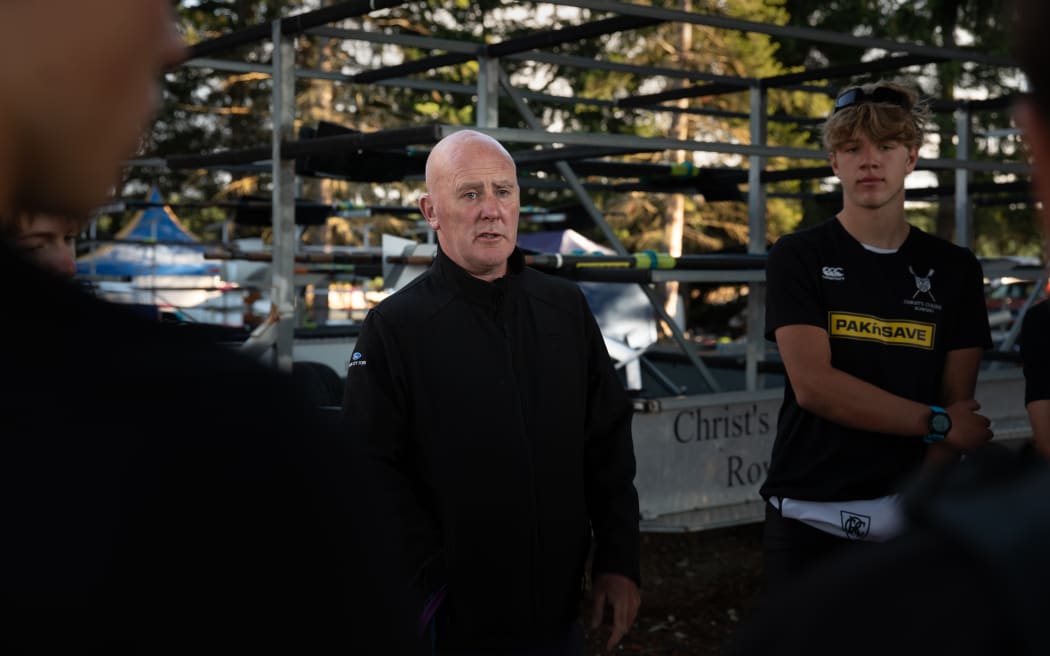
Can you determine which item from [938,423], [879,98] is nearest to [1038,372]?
[938,423]

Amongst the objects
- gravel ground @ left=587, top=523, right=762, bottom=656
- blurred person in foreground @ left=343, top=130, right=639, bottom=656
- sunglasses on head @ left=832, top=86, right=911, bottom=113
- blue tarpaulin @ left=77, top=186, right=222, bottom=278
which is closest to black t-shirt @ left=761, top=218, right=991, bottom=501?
sunglasses on head @ left=832, top=86, right=911, bottom=113

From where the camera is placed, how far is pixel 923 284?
10.9 ft

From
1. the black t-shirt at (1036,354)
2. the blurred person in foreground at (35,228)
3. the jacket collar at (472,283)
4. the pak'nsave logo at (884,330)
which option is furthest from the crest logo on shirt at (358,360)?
the blurred person in foreground at (35,228)

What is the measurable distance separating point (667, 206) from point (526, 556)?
2155cm

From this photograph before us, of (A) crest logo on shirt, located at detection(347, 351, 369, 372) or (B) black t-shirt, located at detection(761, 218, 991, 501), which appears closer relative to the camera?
(A) crest logo on shirt, located at detection(347, 351, 369, 372)

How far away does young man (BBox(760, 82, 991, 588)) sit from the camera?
126 inches

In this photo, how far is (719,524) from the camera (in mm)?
5902

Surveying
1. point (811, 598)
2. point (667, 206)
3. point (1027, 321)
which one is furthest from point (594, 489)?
point (667, 206)

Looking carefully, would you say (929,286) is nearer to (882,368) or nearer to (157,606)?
(882,368)

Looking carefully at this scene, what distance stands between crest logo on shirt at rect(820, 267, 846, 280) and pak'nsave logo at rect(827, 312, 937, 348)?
0.34 ft

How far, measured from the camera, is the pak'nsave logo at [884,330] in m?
3.29

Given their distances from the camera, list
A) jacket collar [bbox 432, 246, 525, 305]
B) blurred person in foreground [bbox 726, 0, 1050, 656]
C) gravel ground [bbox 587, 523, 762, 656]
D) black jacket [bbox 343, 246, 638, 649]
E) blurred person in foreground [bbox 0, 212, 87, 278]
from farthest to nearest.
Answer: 1. gravel ground [bbox 587, 523, 762, 656]
2. jacket collar [bbox 432, 246, 525, 305]
3. black jacket [bbox 343, 246, 638, 649]
4. blurred person in foreground [bbox 0, 212, 87, 278]
5. blurred person in foreground [bbox 726, 0, 1050, 656]

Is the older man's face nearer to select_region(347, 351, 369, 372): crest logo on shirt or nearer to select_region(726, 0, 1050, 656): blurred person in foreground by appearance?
select_region(347, 351, 369, 372): crest logo on shirt

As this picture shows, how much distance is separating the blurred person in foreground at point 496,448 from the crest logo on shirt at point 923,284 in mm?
892
